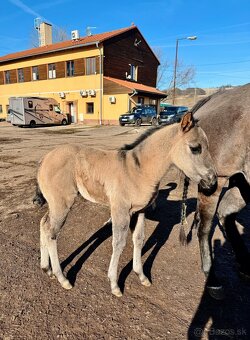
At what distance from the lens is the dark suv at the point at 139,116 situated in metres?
26.3

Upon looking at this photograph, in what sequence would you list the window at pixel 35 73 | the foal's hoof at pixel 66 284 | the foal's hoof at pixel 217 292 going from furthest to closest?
the window at pixel 35 73 < the foal's hoof at pixel 66 284 < the foal's hoof at pixel 217 292

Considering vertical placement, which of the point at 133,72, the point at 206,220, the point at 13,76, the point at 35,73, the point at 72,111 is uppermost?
the point at 133,72

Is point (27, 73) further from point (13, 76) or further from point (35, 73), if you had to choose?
point (13, 76)

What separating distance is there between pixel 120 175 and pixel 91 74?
29.3m

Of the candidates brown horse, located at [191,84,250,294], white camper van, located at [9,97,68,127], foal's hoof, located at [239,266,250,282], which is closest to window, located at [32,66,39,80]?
white camper van, located at [9,97,68,127]

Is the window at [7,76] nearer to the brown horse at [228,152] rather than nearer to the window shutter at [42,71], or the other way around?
the window shutter at [42,71]

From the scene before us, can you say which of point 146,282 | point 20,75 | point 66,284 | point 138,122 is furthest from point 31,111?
point 146,282

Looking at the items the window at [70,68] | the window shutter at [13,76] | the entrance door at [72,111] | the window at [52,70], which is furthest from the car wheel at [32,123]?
the window shutter at [13,76]

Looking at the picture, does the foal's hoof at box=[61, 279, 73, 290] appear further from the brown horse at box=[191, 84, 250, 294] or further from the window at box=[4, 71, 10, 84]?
the window at box=[4, 71, 10, 84]

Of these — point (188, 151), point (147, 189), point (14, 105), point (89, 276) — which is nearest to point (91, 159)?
point (147, 189)

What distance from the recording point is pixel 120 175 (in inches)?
110

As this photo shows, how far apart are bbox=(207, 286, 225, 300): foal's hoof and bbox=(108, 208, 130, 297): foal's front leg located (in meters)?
1.01

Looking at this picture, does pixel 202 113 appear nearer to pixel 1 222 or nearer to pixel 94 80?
pixel 1 222

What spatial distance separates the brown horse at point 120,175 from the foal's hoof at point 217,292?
70 centimetres
